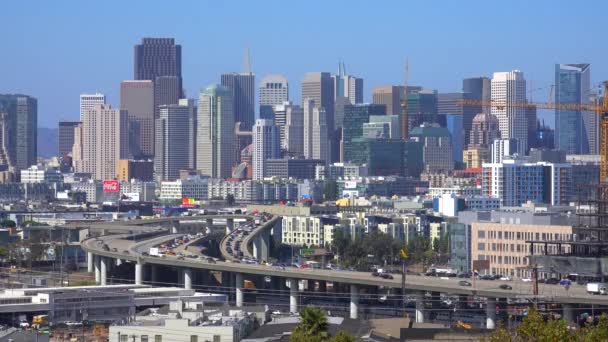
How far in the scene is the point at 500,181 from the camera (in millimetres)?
140000

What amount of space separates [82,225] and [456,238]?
118 ft

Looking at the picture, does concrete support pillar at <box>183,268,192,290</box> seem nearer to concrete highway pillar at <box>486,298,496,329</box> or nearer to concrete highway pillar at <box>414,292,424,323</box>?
concrete highway pillar at <box>414,292,424,323</box>

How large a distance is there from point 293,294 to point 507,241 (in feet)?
52.9

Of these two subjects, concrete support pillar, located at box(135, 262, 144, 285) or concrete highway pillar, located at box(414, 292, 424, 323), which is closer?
concrete highway pillar, located at box(414, 292, 424, 323)

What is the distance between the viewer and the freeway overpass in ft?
182

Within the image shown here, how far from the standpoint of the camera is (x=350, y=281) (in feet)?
214

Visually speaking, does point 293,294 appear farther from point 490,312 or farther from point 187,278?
point 490,312

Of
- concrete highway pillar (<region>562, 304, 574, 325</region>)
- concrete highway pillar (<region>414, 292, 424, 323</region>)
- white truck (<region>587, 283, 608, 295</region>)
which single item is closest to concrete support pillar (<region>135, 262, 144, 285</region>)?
concrete highway pillar (<region>414, 292, 424, 323</region>)

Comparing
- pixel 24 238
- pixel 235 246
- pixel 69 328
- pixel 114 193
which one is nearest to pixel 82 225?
pixel 24 238

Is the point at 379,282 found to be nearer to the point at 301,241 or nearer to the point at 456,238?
the point at 456,238

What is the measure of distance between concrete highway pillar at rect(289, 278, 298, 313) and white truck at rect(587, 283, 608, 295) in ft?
39.1

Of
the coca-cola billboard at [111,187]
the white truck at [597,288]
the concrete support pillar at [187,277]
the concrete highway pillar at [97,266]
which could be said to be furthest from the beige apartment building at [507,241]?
the coca-cola billboard at [111,187]

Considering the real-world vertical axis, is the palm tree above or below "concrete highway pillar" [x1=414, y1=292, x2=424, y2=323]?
above

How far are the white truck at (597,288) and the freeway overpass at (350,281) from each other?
24 centimetres
